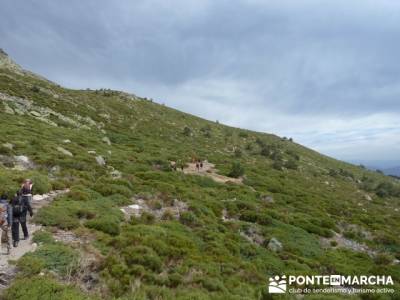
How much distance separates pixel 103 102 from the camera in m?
51.5

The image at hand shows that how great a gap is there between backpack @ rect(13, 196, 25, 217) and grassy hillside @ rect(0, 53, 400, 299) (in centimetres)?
114

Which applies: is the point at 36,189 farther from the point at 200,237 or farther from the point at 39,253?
the point at 200,237

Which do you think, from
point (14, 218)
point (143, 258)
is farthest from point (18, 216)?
point (143, 258)

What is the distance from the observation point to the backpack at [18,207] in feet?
36.1

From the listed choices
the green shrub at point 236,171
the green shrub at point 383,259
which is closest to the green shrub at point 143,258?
the green shrub at point 383,259

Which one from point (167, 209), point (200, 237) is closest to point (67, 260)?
point (200, 237)

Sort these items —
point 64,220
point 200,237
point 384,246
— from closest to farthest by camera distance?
1. point 64,220
2. point 200,237
3. point 384,246

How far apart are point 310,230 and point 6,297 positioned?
53.5 feet

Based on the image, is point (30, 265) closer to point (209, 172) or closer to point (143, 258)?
point (143, 258)
